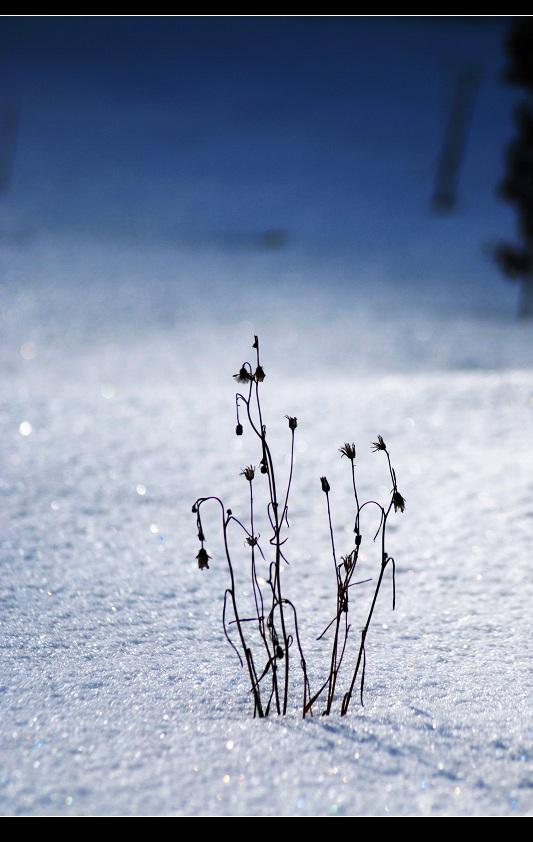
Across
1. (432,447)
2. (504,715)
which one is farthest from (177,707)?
(432,447)

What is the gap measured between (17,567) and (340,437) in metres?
2.75

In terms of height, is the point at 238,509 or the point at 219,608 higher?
the point at 238,509

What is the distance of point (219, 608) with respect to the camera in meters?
3.41

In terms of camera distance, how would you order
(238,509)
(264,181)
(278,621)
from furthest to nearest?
(264,181) → (238,509) → (278,621)

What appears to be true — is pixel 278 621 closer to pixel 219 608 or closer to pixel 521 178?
pixel 219 608

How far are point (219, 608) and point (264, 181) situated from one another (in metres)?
21.3

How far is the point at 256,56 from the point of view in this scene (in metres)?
34.7

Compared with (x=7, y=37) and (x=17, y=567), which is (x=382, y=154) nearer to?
(x=7, y=37)

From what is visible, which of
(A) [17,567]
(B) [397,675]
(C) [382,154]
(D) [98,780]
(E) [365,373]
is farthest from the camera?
(C) [382,154]

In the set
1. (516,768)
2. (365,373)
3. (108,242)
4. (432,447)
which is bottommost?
(516,768)

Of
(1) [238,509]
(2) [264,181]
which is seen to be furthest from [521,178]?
(2) [264,181]

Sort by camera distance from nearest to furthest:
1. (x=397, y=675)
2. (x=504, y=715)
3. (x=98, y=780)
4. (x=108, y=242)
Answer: (x=98, y=780) → (x=504, y=715) → (x=397, y=675) → (x=108, y=242)

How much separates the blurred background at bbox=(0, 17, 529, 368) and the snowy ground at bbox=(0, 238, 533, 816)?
4.59 metres

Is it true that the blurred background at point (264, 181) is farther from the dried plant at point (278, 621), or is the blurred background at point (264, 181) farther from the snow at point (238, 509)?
the dried plant at point (278, 621)
